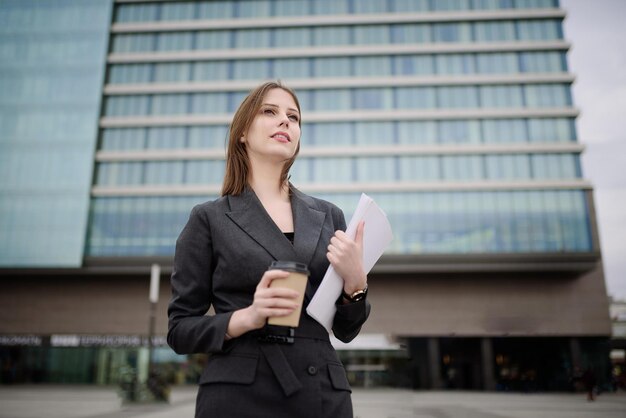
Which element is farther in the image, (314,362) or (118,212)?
(118,212)

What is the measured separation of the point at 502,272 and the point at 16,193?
32.3 m

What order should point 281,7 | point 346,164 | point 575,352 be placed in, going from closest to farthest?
point 575,352 < point 346,164 < point 281,7

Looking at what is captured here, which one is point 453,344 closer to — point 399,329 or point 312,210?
point 399,329

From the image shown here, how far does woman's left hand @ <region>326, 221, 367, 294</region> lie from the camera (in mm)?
1547

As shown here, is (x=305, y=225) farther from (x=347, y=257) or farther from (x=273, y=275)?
(x=273, y=275)

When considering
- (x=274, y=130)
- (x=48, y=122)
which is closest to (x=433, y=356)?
(x=48, y=122)

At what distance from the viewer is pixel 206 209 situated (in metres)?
1.80

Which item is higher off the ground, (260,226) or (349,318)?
(260,226)

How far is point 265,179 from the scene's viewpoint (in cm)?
197

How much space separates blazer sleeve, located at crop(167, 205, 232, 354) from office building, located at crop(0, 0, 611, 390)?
2875cm

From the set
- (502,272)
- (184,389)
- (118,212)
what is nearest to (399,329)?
(502,272)

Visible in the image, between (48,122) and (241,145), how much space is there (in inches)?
1405

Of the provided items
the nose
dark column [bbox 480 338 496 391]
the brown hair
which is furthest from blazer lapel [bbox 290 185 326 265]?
dark column [bbox 480 338 496 391]

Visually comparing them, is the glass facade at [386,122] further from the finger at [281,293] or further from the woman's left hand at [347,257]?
the finger at [281,293]
